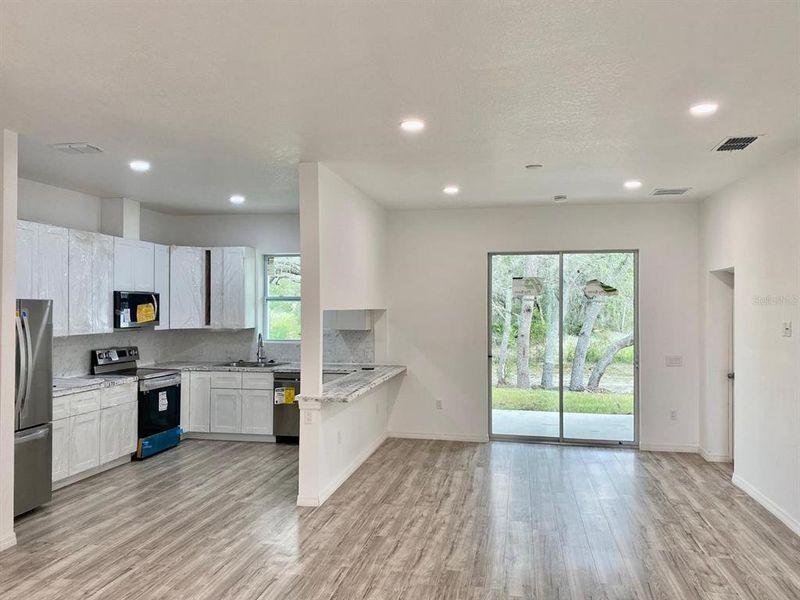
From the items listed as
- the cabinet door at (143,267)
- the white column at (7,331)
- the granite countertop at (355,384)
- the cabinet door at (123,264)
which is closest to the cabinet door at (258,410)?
the granite countertop at (355,384)

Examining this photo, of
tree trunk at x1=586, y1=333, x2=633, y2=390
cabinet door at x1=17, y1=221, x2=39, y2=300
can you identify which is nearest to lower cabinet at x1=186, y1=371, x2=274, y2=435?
cabinet door at x1=17, y1=221, x2=39, y2=300

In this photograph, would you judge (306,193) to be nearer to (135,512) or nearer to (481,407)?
(135,512)

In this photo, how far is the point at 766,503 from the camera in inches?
177

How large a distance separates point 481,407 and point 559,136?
3840 mm

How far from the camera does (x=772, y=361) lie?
4.46m

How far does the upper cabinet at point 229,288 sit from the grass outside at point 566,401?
3.31 m

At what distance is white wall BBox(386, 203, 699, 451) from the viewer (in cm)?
639

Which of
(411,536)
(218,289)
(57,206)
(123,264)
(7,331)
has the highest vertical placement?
(57,206)

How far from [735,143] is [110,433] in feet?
19.3

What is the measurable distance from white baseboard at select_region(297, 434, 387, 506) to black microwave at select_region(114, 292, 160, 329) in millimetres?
2814

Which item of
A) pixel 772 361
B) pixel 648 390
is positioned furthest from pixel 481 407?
pixel 772 361

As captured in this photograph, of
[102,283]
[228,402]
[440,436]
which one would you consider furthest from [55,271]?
[440,436]

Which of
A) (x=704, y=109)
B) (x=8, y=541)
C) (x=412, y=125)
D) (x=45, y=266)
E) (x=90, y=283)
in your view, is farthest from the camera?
(x=90, y=283)

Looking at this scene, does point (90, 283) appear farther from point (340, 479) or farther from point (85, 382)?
point (340, 479)
